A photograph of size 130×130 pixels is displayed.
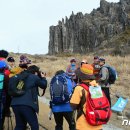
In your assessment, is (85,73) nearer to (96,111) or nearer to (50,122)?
(96,111)

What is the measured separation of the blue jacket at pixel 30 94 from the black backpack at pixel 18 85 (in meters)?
0.06

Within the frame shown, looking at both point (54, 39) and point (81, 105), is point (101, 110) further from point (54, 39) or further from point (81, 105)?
point (54, 39)

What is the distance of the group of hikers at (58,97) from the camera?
22.9 ft

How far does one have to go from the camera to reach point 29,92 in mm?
8109

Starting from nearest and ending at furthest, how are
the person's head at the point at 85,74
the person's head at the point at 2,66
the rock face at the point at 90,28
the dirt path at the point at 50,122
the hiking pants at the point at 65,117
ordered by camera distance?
the person's head at the point at 85,74
the hiking pants at the point at 65,117
the person's head at the point at 2,66
the dirt path at the point at 50,122
the rock face at the point at 90,28

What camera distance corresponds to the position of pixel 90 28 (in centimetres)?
7944

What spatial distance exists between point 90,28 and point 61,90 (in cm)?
7126

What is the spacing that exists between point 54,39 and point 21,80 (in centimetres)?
8425

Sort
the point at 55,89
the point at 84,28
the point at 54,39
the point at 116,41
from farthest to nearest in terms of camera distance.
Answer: the point at 54,39 → the point at 84,28 → the point at 116,41 → the point at 55,89

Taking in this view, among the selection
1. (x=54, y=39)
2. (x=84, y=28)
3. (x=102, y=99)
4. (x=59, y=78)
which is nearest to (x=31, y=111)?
(x=59, y=78)

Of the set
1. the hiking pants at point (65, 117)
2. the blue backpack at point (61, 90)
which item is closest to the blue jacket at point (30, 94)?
the blue backpack at point (61, 90)

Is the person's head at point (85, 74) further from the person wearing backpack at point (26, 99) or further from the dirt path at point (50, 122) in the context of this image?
the dirt path at point (50, 122)

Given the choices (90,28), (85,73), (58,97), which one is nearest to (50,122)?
(58,97)

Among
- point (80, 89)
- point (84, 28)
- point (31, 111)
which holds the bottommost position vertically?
point (31, 111)
